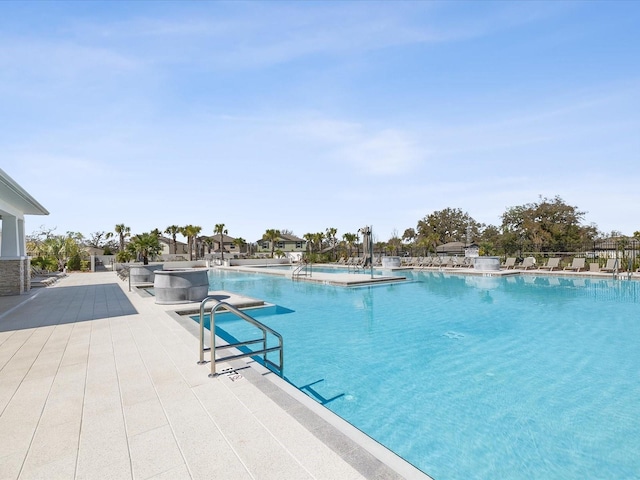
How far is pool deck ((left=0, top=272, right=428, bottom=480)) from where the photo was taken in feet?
7.89

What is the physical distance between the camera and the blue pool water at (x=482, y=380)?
11.8ft

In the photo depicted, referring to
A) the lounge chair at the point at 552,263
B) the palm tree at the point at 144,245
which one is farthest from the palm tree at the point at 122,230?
the lounge chair at the point at 552,263

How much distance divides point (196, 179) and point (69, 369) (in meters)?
19.1

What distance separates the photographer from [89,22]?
8906 mm

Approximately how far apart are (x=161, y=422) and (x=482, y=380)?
4623mm

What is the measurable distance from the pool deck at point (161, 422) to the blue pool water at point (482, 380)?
1.34m

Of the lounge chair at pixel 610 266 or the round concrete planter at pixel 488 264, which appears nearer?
the lounge chair at pixel 610 266

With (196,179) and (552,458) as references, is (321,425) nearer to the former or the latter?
(552,458)

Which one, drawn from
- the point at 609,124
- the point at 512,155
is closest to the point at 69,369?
the point at 609,124

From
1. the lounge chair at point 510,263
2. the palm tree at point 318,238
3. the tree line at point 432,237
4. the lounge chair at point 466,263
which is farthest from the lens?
the palm tree at point 318,238

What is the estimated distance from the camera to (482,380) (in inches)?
212

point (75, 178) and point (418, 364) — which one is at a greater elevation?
point (75, 178)

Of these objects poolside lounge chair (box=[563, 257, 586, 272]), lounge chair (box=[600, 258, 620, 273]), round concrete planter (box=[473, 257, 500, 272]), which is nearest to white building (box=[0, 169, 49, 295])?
round concrete planter (box=[473, 257, 500, 272])

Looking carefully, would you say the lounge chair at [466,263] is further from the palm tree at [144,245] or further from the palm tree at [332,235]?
the palm tree at [332,235]
